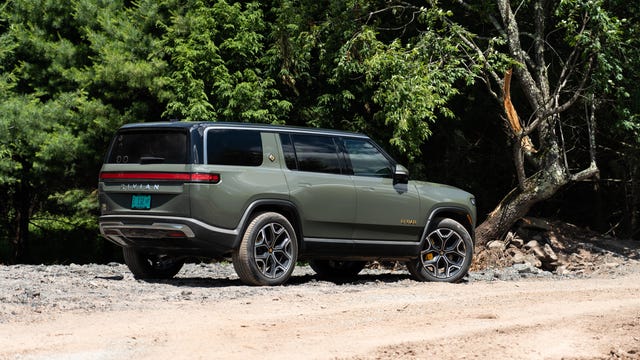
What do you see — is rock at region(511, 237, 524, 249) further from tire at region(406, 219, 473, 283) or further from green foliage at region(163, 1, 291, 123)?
tire at region(406, 219, 473, 283)

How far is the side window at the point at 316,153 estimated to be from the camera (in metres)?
12.0

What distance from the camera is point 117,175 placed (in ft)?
38.0

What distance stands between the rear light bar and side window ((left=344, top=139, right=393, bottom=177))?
2155mm

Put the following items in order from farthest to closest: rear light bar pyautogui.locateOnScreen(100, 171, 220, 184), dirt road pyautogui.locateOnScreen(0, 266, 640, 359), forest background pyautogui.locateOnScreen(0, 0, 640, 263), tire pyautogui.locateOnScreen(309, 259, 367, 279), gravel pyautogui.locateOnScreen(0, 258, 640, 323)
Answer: forest background pyautogui.locateOnScreen(0, 0, 640, 263)
tire pyautogui.locateOnScreen(309, 259, 367, 279)
rear light bar pyautogui.locateOnScreen(100, 171, 220, 184)
gravel pyautogui.locateOnScreen(0, 258, 640, 323)
dirt road pyautogui.locateOnScreen(0, 266, 640, 359)

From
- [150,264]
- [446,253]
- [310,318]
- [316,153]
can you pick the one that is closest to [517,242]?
[446,253]

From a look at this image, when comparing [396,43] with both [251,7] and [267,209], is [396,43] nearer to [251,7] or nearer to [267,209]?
[251,7]

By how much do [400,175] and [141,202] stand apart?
330cm

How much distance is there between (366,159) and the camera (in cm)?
1267

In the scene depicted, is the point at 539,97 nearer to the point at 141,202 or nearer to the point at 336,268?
the point at 336,268

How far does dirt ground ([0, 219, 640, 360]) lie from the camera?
732cm

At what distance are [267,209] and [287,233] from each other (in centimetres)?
36

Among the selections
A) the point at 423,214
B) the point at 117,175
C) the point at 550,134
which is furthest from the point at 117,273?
the point at 550,134

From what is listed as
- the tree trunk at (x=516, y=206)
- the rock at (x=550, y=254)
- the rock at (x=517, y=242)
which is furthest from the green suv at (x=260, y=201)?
the tree trunk at (x=516, y=206)

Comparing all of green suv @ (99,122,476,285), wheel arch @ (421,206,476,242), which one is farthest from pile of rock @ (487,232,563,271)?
green suv @ (99,122,476,285)
